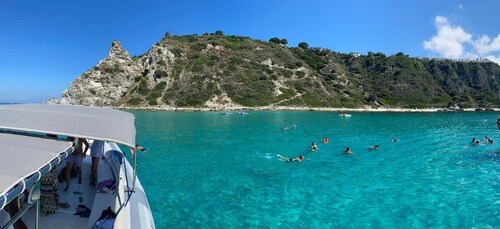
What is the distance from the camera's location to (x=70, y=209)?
8.51m

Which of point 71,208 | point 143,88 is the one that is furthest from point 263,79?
point 71,208

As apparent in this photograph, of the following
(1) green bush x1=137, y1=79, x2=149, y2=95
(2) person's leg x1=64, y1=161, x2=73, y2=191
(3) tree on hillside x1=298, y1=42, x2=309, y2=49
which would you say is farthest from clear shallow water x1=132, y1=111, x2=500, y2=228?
(3) tree on hillside x1=298, y1=42, x2=309, y2=49

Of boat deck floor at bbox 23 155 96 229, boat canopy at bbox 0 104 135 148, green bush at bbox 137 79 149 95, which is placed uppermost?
green bush at bbox 137 79 149 95

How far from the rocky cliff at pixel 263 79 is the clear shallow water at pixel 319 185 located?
6961 cm

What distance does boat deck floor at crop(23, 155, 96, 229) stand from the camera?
7605 mm

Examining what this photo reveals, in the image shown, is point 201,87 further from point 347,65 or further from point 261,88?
point 347,65

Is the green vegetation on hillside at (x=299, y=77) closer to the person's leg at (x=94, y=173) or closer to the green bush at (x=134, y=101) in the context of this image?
the green bush at (x=134, y=101)

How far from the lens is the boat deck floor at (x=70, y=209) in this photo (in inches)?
299

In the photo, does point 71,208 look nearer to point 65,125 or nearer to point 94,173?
point 94,173

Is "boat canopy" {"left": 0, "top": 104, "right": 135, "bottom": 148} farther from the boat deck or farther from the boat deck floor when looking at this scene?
the boat deck floor

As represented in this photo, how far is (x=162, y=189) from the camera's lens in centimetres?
1777

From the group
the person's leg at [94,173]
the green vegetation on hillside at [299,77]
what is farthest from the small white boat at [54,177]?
the green vegetation on hillside at [299,77]

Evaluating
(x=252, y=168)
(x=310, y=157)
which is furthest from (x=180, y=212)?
(x=310, y=157)

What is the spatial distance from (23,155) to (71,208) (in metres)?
4.23
